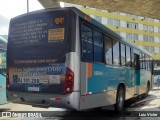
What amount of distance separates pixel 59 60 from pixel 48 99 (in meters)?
1.13

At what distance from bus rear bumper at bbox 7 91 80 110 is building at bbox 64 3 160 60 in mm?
59269

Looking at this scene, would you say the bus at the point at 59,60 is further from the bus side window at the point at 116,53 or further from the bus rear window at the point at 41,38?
the bus side window at the point at 116,53

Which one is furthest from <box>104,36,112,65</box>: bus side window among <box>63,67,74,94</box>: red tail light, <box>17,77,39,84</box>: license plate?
<box>17,77,39,84</box>: license plate

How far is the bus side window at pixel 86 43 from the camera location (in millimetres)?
8016

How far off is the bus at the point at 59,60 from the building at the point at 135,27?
58.6m

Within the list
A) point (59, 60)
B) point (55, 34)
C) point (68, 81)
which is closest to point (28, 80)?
point (59, 60)

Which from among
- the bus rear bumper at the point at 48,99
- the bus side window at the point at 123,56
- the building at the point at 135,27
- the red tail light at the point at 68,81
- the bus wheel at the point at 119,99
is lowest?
the bus wheel at the point at 119,99

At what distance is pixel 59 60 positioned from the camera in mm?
7809

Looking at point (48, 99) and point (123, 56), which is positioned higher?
point (123, 56)

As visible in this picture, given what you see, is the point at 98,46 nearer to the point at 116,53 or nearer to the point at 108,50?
the point at 108,50

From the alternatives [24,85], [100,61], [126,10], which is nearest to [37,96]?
[24,85]

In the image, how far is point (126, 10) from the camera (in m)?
18.4

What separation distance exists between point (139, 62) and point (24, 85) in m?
8.13

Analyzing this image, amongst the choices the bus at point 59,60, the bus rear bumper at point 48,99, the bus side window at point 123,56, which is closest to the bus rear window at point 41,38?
the bus at point 59,60
